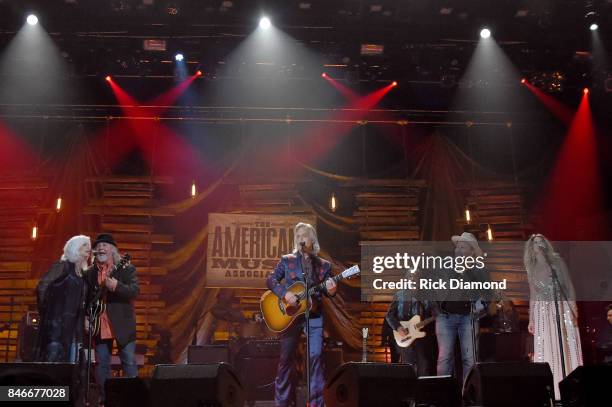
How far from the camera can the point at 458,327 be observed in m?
7.12

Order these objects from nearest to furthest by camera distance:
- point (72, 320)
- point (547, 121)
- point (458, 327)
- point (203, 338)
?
1. point (72, 320)
2. point (458, 327)
3. point (203, 338)
4. point (547, 121)

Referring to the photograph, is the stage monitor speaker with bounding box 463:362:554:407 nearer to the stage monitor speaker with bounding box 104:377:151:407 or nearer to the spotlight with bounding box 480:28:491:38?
the stage monitor speaker with bounding box 104:377:151:407

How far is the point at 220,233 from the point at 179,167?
1547mm

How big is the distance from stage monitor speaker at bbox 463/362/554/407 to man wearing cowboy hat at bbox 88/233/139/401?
3.69 metres

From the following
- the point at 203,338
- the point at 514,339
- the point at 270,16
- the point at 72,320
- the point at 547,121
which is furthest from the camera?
the point at 547,121

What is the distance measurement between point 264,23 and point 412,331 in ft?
17.0

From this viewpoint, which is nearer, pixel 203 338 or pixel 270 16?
pixel 270 16

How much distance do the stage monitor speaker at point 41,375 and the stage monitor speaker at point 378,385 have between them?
6.56 feet

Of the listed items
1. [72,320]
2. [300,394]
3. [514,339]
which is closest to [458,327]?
[514,339]

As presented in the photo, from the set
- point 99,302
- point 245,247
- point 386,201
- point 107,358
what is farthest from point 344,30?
point 107,358

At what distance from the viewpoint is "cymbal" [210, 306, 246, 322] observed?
10.4 meters

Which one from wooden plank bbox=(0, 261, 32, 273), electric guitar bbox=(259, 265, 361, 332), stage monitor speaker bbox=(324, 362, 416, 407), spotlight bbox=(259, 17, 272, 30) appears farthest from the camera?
wooden plank bbox=(0, 261, 32, 273)

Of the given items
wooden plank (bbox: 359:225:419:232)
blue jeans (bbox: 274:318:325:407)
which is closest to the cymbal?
wooden plank (bbox: 359:225:419:232)

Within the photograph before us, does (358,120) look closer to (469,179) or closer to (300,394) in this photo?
(469,179)
